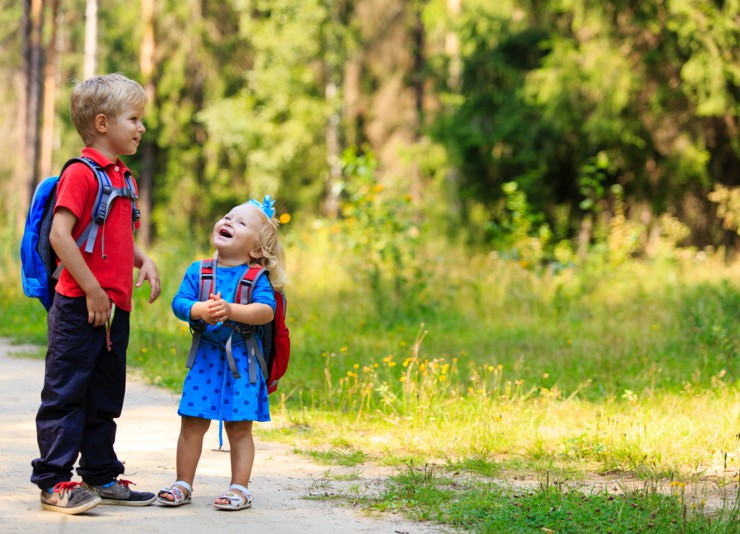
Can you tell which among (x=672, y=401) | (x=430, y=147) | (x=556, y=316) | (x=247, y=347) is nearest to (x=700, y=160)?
(x=556, y=316)

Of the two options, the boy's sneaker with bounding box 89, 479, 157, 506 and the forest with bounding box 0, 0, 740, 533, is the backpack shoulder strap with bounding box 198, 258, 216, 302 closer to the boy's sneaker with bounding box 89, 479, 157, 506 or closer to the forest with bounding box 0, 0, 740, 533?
the boy's sneaker with bounding box 89, 479, 157, 506

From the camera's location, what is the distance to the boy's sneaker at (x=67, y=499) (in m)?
4.10

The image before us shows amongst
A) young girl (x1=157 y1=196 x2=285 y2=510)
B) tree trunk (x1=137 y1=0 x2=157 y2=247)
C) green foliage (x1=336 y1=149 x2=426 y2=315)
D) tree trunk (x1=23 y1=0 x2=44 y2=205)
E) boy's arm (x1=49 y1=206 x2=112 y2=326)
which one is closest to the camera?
boy's arm (x1=49 y1=206 x2=112 y2=326)

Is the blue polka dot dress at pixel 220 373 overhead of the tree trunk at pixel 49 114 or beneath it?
beneath

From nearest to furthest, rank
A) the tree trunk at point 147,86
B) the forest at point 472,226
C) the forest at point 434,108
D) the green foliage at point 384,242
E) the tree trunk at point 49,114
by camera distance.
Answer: the forest at point 472,226 → the green foliage at point 384,242 → the forest at point 434,108 → the tree trunk at point 147,86 → the tree trunk at point 49,114

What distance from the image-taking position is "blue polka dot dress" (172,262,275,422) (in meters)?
4.27

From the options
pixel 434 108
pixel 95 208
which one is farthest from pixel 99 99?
pixel 434 108

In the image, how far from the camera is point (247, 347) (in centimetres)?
434

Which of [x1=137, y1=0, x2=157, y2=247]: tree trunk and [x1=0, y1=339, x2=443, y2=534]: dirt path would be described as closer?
[x1=0, y1=339, x2=443, y2=534]: dirt path

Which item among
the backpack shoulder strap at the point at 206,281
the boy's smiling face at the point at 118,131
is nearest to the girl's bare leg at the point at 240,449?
the backpack shoulder strap at the point at 206,281

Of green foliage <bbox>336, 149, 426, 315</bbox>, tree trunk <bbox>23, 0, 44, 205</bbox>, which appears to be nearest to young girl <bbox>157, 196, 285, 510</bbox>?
green foliage <bbox>336, 149, 426, 315</bbox>

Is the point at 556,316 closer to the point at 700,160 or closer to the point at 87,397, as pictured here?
the point at 700,160

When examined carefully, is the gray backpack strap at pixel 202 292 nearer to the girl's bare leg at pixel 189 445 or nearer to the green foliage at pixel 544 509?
the girl's bare leg at pixel 189 445

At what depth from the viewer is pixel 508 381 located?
659 centimetres
